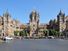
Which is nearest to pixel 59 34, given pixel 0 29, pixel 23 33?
pixel 23 33

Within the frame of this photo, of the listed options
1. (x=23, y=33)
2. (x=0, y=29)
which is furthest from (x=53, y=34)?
(x=0, y=29)

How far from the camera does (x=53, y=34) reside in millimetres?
195500

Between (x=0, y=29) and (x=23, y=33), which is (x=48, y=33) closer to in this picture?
(x=23, y=33)

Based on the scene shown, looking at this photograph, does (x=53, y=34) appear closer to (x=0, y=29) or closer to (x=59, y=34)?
(x=59, y=34)

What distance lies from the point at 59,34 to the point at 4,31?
110 ft

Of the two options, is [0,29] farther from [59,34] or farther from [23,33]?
[59,34]

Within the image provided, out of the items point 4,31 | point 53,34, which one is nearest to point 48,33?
point 53,34

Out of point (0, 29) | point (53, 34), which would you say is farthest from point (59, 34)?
point (0, 29)

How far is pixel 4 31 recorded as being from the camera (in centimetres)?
19888

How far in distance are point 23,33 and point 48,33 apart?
1539cm

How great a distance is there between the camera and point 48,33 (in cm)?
19938

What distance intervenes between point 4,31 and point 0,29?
109 inches

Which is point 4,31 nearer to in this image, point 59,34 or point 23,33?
point 23,33

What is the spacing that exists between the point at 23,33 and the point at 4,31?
11.8m
